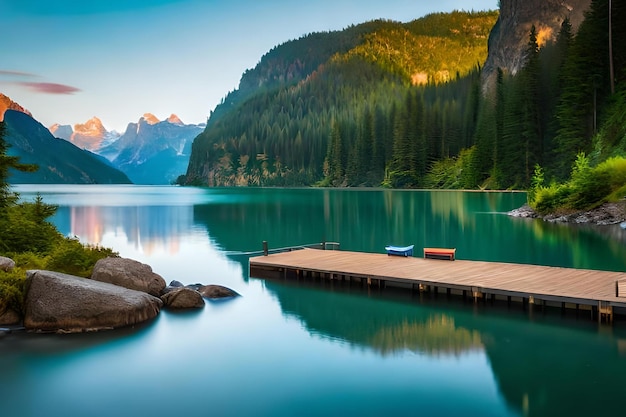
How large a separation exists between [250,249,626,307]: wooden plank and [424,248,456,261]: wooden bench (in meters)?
0.38

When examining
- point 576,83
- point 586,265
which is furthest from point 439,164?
point 586,265

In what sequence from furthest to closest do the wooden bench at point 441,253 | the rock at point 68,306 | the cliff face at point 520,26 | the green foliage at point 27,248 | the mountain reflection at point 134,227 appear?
1. the cliff face at point 520,26
2. the mountain reflection at point 134,227
3. the wooden bench at point 441,253
4. the green foliage at point 27,248
5. the rock at point 68,306

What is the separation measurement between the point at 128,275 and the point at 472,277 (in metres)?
12.2

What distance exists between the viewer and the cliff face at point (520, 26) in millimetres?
105625

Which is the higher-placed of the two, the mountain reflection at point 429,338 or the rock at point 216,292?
the rock at point 216,292

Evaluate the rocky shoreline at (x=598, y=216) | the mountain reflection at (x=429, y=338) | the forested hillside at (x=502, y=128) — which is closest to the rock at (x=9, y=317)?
the mountain reflection at (x=429, y=338)

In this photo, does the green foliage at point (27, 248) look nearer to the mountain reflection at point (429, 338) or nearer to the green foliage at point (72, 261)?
the green foliage at point (72, 261)

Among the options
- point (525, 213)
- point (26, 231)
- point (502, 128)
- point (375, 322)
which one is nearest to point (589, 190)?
point (525, 213)

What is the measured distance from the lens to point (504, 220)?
Result: 156 feet

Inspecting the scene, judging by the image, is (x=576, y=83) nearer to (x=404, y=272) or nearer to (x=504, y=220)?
(x=504, y=220)

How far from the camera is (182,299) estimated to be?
19.7 metres

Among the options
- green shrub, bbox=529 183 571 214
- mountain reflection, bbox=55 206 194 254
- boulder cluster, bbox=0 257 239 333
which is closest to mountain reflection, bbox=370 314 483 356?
boulder cluster, bbox=0 257 239 333

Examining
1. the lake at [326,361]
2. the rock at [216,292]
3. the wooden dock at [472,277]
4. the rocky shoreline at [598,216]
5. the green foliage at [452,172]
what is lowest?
the lake at [326,361]

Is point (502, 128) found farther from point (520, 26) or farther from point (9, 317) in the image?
point (9, 317)
